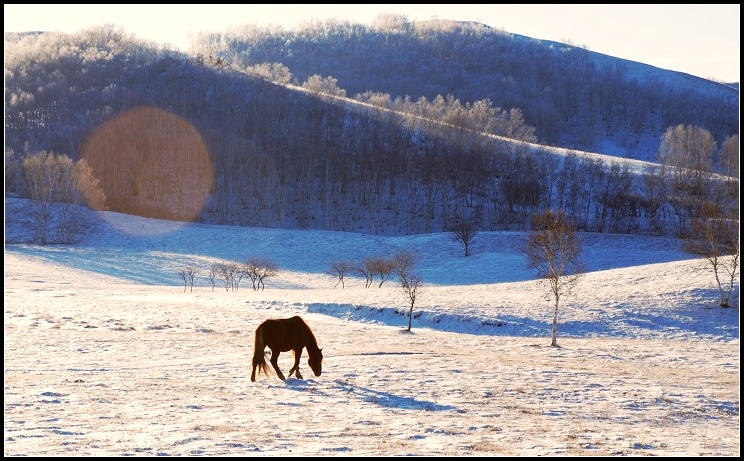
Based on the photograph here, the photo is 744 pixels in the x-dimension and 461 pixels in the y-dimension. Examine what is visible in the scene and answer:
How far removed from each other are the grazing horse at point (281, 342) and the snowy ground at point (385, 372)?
42 centimetres

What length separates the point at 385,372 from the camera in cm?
1695

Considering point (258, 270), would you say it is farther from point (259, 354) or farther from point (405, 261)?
point (259, 354)

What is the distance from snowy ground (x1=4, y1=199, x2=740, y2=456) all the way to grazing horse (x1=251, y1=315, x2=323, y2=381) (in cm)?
42

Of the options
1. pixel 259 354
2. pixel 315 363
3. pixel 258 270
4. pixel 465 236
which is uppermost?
pixel 465 236

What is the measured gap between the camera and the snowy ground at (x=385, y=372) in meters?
10.1

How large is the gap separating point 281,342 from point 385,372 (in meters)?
3.32

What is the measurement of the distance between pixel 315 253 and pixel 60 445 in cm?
5897

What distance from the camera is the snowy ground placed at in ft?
33.2

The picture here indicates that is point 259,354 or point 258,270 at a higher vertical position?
point 259,354

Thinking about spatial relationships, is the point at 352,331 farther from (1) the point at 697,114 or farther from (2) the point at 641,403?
(1) the point at 697,114

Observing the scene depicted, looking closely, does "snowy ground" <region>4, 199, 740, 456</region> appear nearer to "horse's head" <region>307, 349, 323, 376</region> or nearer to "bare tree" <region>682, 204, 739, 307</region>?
"horse's head" <region>307, 349, 323, 376</region>

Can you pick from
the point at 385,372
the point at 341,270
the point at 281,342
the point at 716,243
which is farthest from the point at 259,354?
the point at 341,270

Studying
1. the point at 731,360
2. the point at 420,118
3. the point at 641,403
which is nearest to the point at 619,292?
the point at 731,360

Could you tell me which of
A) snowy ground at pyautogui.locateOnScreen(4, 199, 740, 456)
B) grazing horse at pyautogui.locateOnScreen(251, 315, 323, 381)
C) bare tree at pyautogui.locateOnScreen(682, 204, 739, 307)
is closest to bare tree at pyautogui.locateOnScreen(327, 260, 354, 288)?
snowy ground at pyautogui.locateOnScreen(4, 199, 740, 456)
